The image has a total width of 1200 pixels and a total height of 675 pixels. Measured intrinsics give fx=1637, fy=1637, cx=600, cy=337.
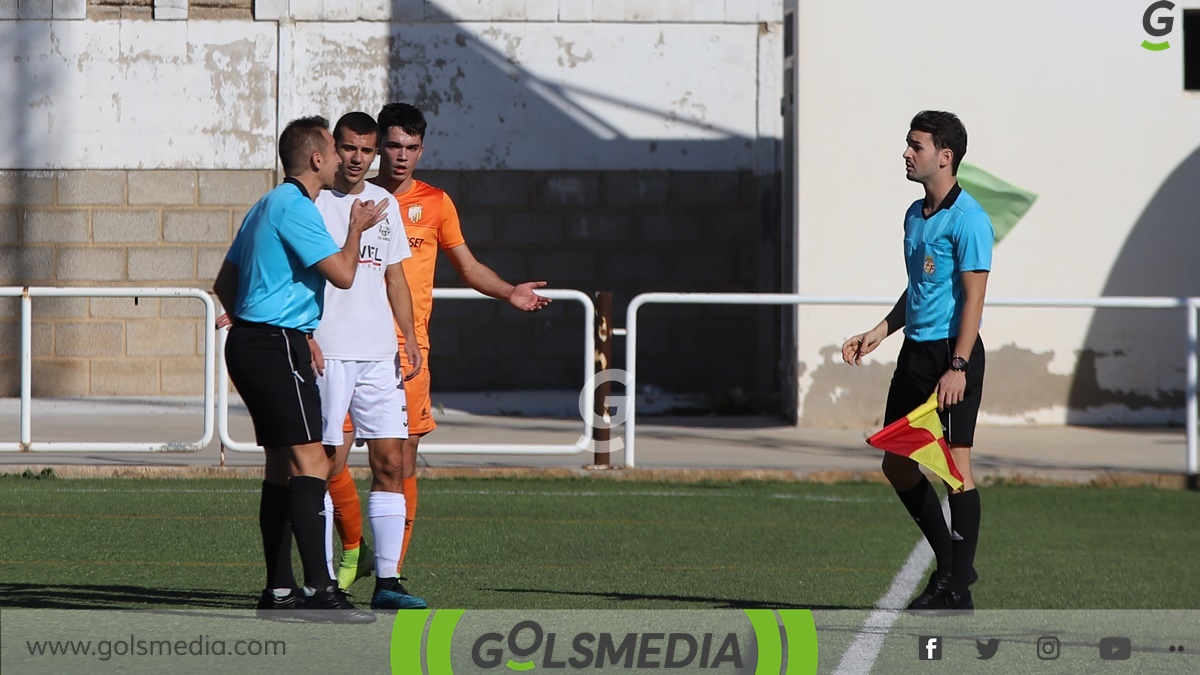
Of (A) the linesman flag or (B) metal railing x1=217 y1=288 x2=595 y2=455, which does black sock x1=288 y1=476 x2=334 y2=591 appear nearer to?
(A) the linesman flag

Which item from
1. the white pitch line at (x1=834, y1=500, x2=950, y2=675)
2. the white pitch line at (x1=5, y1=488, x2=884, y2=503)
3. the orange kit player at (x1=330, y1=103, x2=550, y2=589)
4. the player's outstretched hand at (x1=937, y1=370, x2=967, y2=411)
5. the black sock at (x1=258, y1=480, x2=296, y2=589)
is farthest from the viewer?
the white pitch line at (x1=5, y1=488, x2=884, y2=503)

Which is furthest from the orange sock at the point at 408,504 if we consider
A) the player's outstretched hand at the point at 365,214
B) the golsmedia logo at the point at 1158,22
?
the golsmedia logo at the point at 1158,22

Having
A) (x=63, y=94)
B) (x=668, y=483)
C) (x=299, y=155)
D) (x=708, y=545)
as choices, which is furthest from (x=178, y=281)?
(x=299, y=155)

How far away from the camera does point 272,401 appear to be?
18.7ft

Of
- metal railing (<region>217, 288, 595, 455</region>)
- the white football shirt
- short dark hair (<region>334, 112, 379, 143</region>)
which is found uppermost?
short dark hair (<region>334, 112, 379, 143</region>)

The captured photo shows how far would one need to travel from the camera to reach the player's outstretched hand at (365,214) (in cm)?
575

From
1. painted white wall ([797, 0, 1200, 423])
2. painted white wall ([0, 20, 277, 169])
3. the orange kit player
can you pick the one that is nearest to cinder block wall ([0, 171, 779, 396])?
painted white wall ([0, 20, 277, 169])

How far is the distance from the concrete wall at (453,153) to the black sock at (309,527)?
10.6m

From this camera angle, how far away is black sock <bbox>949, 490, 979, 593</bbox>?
6.29m

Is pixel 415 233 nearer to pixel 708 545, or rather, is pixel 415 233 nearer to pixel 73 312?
pixel 708 545

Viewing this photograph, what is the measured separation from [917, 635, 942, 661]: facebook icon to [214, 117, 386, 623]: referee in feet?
6.26

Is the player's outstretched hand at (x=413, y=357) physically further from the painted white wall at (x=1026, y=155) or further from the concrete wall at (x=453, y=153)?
the concrete wall at (x=453, y=153)

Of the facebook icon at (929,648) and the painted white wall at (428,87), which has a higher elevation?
the painted white wall at (428,87)

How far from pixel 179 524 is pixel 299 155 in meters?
3.47
